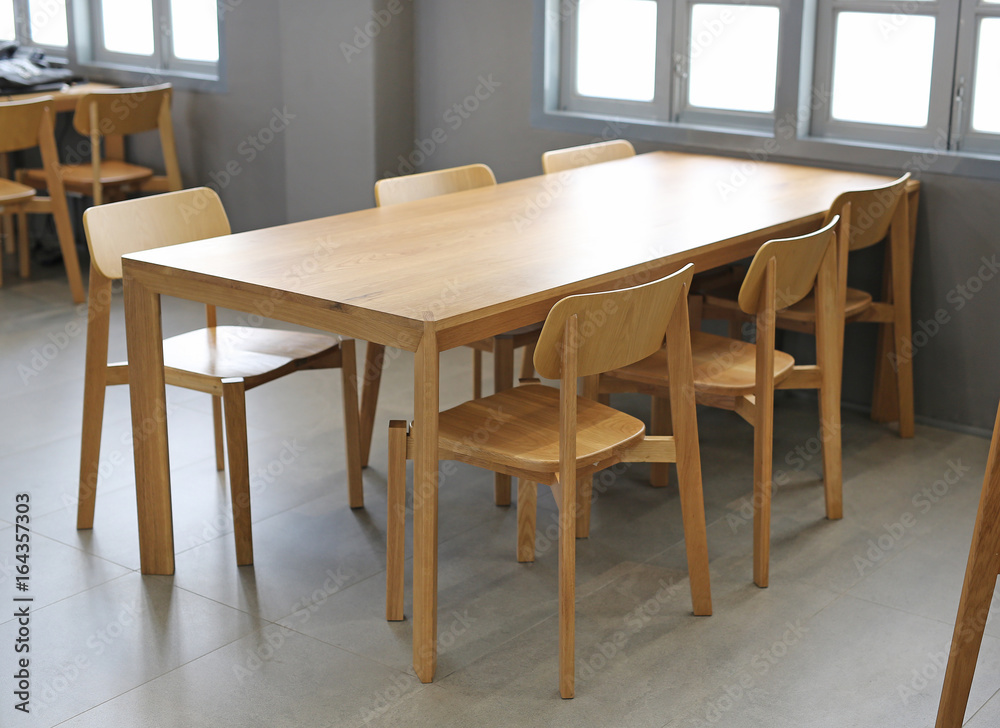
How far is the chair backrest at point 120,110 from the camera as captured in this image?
4.85m

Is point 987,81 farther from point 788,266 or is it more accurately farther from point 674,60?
point 788,266

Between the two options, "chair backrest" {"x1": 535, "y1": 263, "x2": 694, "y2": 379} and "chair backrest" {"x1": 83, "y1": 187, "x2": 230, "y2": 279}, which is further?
"chair backrest" {"x1": 83, "y1": 187, "x2": 230, "y2": 279}

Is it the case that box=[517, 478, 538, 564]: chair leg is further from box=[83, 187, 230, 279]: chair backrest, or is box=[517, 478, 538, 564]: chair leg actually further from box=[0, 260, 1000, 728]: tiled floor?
box=[83, 187, 230, 279]: chair backrest

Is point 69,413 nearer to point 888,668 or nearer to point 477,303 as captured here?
point 477,303

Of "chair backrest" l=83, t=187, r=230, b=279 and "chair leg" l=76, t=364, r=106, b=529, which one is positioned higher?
"chair backrest" l=83, t=187, r=230, b=279

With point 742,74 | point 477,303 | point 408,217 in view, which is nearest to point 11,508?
point 408,217

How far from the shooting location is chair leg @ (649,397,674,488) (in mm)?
3064

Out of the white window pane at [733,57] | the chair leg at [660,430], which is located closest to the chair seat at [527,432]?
the chair leg at [660,430]

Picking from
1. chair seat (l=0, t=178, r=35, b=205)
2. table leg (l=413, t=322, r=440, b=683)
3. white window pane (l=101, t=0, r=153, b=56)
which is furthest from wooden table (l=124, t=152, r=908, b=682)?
white window pane (l=101, t=0, r=153, b=56)

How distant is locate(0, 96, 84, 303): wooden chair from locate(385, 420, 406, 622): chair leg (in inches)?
117

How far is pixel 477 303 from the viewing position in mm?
2145

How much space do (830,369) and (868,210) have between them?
494mm

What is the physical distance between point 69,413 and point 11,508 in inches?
27.5

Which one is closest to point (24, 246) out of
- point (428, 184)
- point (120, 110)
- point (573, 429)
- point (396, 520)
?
point (120, 110)
